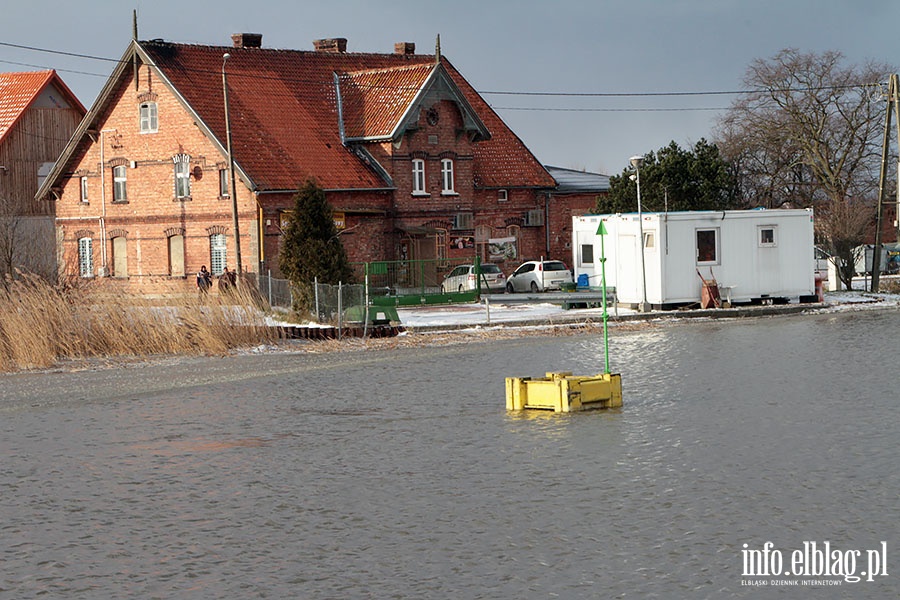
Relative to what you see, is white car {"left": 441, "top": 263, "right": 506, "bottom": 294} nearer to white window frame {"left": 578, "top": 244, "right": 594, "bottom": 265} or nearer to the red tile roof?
white window frame {"left": 578, "top": 244, "right": 594, "bottom": 265}

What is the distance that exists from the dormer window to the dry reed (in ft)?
71.2

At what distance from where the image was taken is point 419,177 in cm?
5422

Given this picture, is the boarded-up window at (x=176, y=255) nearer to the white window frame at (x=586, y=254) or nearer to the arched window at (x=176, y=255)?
the arched window at (x=176, y=255)

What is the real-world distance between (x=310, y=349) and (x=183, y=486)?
1625 centimetres

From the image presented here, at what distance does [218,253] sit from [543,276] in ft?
41.2

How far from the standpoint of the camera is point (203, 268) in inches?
1889

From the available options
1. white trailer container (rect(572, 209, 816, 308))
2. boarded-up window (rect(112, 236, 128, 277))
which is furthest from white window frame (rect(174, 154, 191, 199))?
white trailer container (rect(572, 209, 816, 308))

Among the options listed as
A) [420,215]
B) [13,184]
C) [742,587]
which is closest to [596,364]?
[742,587]

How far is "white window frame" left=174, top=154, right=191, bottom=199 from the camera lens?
164 ft

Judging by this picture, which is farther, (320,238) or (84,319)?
(320,238)

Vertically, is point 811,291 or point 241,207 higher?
point 241,207

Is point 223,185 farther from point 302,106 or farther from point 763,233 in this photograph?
point 763,233

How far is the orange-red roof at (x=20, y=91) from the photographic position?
66125 millimetres

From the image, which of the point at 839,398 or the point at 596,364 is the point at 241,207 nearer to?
the point at 596,364
